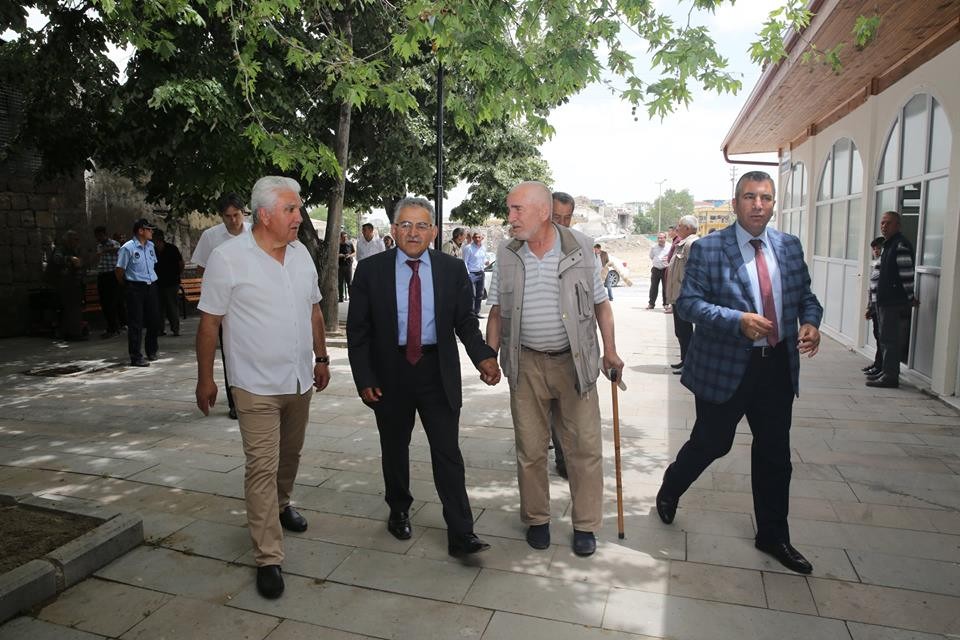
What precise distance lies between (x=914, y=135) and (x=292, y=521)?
27.4 ft

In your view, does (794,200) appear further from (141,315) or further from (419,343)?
(419,343)

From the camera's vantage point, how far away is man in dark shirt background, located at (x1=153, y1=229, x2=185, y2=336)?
457 inches

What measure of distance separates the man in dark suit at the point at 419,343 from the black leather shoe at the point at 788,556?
1513 mm

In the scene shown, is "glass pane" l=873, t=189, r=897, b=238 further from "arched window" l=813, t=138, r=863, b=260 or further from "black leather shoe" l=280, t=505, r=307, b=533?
"black leather shoe" l=280, t=505, r=307, b=533

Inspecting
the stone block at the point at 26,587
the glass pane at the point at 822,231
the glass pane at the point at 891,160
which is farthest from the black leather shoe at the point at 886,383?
the stone block at the point at 26,587

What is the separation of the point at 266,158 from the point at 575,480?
6.24 metres

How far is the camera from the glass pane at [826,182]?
12242 mm

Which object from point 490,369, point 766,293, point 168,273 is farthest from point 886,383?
point 168,273

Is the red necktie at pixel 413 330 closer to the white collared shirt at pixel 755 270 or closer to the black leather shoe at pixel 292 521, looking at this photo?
the black leather shoe at pixel 292 521

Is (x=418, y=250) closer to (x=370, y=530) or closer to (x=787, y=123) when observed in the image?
(x=370, y=530)

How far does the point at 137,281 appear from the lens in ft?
29.6

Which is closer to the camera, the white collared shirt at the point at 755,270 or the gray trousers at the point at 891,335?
the white collared shirt at the point at 755,270

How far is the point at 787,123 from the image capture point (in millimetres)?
12852

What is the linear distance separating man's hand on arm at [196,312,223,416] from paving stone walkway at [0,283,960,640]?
0.91 metres
